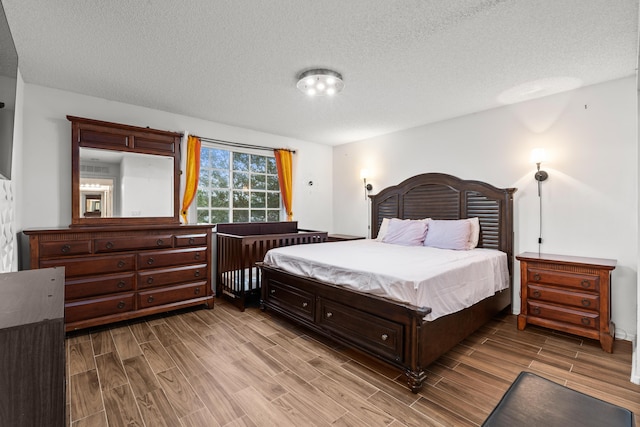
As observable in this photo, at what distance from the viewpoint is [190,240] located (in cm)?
348

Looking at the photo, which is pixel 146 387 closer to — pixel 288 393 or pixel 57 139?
pixel 288 393

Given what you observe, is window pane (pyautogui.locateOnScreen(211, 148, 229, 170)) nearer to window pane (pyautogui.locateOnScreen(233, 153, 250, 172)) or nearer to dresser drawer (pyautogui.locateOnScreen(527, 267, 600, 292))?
window pane (pyautogui.locateOnScreen(233, 153, 250, 172))

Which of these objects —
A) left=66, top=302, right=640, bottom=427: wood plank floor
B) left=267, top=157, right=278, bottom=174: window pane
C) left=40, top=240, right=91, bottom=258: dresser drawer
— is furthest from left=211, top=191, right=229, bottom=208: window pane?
left=66, top=302, right=640, bottom=427: wood plank floor

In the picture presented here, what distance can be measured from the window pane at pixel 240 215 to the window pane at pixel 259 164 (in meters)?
0.71

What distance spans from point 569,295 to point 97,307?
4454 mm

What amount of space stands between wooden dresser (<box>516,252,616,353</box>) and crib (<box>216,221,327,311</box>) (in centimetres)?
270

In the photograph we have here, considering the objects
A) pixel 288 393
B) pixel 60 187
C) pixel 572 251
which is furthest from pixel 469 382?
pixel 60 187

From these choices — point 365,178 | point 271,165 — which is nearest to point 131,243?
point 271,165

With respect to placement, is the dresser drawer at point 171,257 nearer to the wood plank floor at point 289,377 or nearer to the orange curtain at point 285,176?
the wood plank floor at point 289,377

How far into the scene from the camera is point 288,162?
5047mm

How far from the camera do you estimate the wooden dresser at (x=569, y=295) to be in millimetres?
2564

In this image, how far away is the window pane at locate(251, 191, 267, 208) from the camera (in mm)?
4828

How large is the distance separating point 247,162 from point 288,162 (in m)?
0.69

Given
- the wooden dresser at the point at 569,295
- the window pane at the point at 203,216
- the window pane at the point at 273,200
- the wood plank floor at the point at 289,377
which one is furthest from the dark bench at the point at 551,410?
the window pane at the point at 273,200
